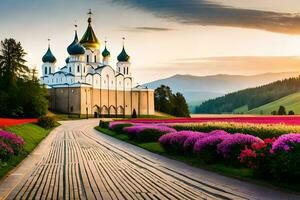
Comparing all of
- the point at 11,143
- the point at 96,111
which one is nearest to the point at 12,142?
the point at 11,143

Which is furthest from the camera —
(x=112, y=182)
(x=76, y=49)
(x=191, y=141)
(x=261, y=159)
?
(x=76, y=49)

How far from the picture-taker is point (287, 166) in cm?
Result: 1291

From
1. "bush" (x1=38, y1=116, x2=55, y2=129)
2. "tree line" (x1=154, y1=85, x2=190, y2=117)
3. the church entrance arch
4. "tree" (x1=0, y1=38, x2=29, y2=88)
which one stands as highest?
"tree" (x1=0, y1=38, x2=29, y2=88)

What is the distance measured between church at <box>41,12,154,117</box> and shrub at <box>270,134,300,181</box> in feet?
292

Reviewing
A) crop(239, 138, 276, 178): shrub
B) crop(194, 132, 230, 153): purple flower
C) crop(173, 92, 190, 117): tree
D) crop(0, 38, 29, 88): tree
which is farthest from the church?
crop(239, 138, 276, 178): shrub

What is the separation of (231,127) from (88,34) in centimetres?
9242

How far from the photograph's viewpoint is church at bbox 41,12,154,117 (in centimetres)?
10388

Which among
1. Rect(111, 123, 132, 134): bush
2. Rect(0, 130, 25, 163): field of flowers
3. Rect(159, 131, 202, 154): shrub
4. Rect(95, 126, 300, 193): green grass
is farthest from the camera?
Rect(111, 123, 132, 134): bush

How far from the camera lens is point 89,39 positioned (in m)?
114

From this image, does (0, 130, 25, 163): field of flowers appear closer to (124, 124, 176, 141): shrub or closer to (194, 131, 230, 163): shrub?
(194, 131, 230, 163): shrub

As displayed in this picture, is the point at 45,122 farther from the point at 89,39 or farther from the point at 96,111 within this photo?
the point at 89,39

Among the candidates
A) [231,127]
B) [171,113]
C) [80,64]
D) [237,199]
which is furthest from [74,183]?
[171,113]

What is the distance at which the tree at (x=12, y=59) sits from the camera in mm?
84100

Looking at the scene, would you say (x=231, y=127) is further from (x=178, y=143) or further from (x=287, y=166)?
(x=287, y=166)
